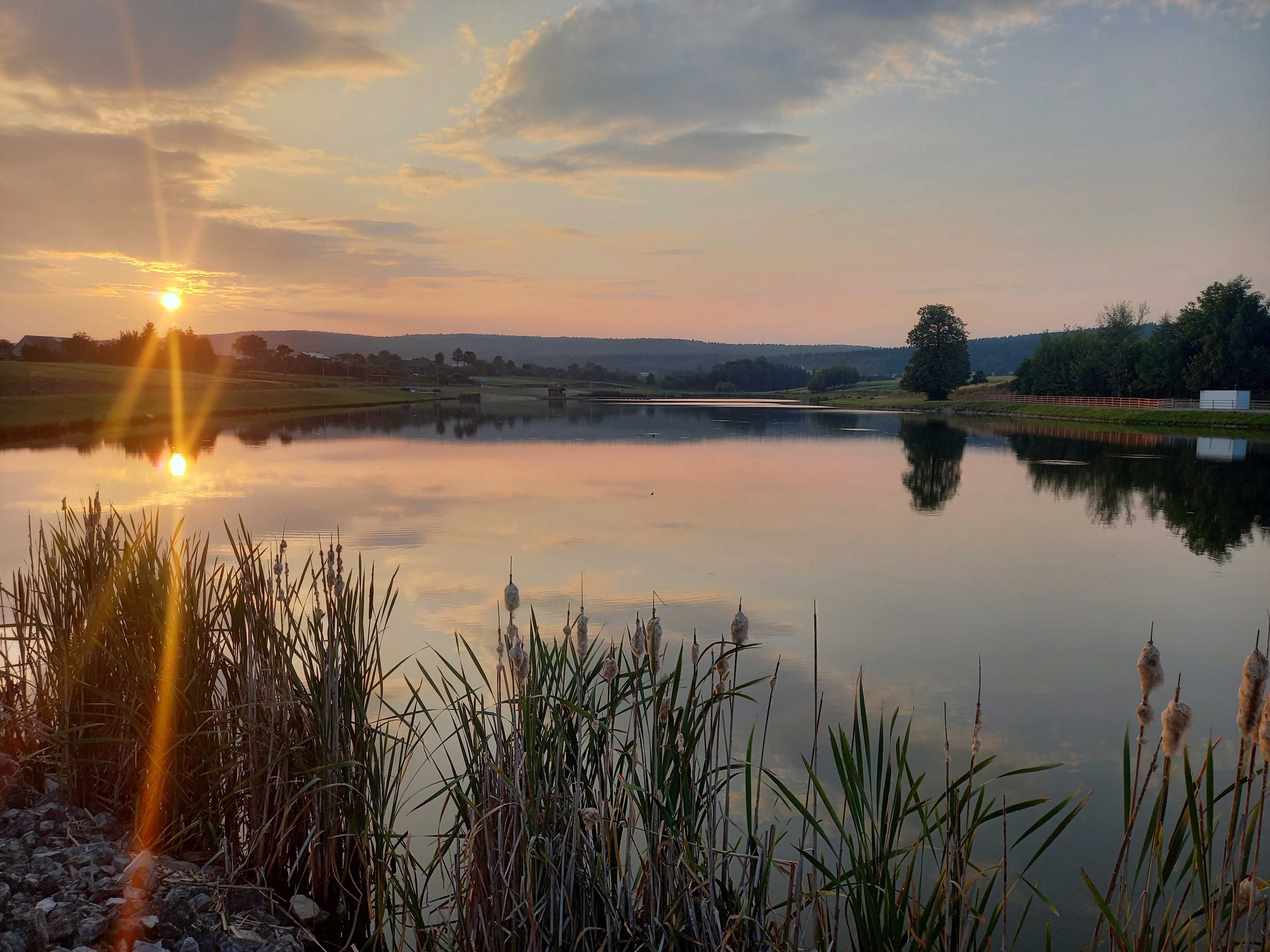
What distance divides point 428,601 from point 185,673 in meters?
5.37

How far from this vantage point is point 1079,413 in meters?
54.1

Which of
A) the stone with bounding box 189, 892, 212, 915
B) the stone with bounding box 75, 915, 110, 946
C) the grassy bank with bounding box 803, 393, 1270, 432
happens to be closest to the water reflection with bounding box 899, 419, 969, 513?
the grassy bank with bounding box 803, 393, 1270, 432

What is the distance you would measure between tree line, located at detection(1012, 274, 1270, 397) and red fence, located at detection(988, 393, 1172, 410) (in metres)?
1.55

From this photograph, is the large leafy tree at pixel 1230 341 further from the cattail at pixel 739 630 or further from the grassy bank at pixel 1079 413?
the cattail at pixel 739 630

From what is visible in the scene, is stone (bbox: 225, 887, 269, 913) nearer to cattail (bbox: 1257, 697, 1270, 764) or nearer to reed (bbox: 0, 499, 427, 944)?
reed (bbox: 0, 499, 427, 944)

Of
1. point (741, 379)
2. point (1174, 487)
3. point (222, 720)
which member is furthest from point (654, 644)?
point (741, 379)

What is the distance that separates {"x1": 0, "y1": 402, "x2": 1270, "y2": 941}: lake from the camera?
698 centimetres

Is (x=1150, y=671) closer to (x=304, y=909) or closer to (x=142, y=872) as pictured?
(x=304, y=909)

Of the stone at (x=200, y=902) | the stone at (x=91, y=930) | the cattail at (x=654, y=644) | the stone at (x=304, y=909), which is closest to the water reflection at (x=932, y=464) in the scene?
the stone at (x=304, y=909)

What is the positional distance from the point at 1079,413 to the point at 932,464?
33264mm

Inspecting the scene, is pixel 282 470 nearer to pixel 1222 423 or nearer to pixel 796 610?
pixel 796 610

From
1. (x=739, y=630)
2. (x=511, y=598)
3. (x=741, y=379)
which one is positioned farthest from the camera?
(x=741, y=379)

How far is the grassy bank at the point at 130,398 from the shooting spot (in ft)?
127

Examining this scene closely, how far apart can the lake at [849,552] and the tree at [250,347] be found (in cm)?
8530
